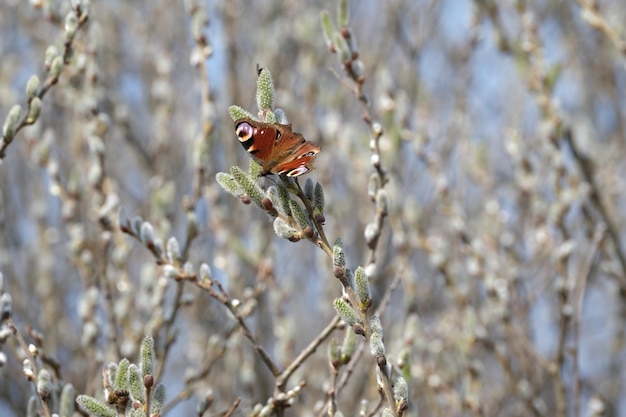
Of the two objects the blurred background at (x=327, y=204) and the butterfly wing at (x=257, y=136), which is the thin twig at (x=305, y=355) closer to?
the blurred background at (x=327, y=204)

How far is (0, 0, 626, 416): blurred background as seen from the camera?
2.70 m

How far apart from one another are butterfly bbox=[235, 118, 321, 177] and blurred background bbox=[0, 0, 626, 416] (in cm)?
65

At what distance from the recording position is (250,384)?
112 inches

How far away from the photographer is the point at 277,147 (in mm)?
1495

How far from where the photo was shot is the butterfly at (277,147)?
4.80 feet

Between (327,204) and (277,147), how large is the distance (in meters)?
2.02

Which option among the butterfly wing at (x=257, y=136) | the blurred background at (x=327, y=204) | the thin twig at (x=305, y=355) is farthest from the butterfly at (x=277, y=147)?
the blurred background at (x=327, y=204)

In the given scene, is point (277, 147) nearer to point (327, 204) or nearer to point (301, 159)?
point (301, 159)

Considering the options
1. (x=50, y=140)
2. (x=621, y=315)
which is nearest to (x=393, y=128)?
(x=50, y=140)

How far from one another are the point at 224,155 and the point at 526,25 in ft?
5.59

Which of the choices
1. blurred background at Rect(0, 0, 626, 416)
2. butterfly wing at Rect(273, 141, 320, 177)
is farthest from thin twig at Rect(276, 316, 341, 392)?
butterfly wing at Rect(273, 141, 320, 177)

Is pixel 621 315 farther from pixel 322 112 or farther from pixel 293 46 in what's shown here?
pixel 293 46

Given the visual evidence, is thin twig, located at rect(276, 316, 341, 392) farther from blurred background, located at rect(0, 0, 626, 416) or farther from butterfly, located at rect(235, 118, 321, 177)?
butterfly, located at rect(235, 118, 321, 177)

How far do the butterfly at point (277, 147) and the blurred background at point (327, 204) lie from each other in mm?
654
